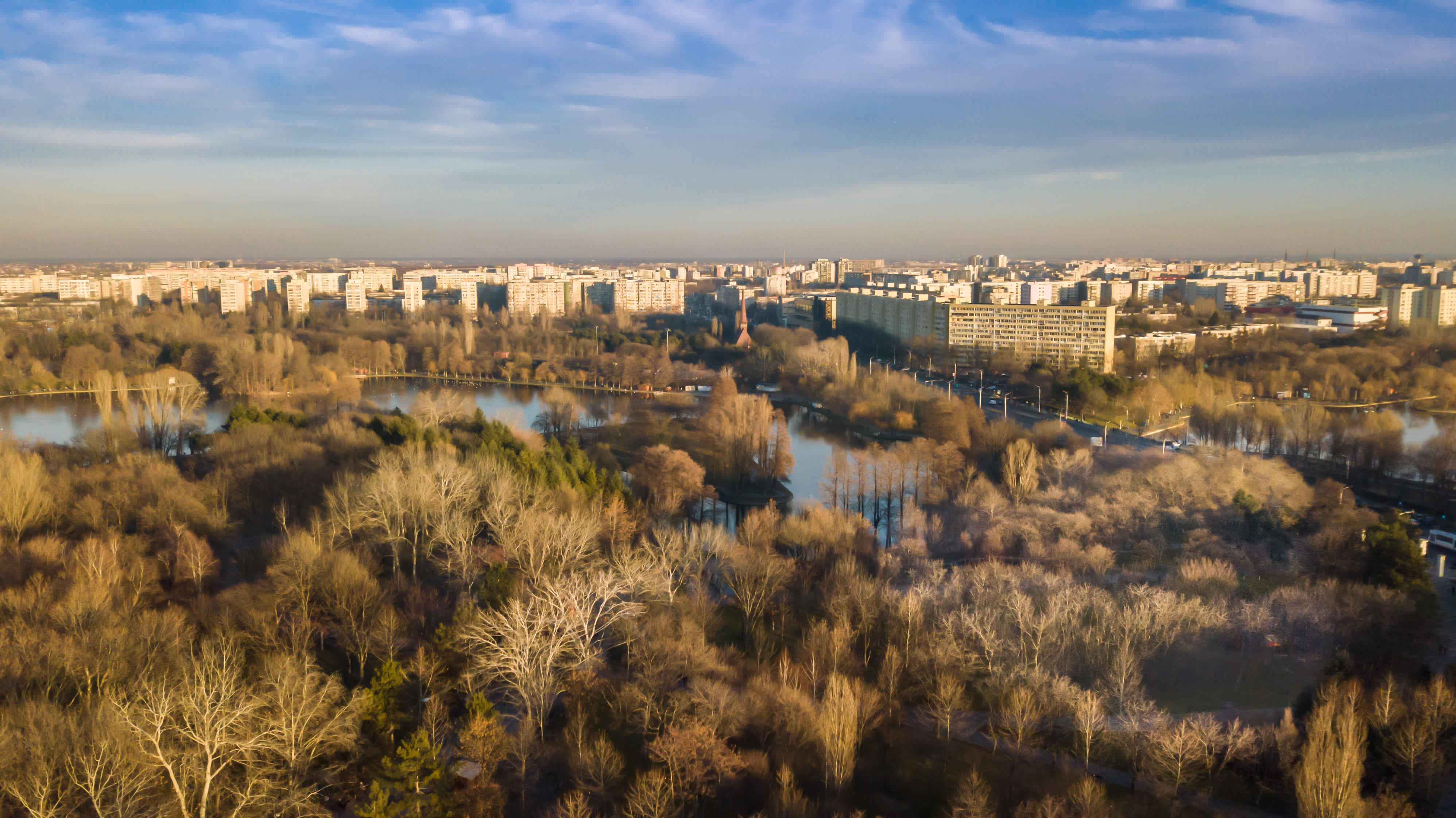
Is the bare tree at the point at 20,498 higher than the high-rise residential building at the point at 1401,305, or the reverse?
the high-rise residential building at the point at 1401,305

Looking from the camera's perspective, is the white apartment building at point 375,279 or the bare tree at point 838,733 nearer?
the bare tree at point 838,733

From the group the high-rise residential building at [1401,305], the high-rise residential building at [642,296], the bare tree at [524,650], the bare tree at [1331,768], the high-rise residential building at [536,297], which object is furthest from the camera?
the high-rise residential building at [642,296]

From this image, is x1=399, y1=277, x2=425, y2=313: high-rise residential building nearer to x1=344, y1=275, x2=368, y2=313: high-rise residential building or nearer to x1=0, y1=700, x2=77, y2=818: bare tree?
x1=344, y1=275, x2=368, y2=313: high-rise residential building

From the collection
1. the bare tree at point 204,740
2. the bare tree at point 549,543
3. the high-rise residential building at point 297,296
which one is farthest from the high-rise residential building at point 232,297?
the bare tree at point 204,740

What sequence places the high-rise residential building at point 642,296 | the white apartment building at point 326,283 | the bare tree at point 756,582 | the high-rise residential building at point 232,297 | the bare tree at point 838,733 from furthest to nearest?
the white apartment building at point 326,283, the high-rise residential building at point 642,296, the high-rise residential building at point 232,297, the bare tree at point 756,582, the bare tree at point 838,733

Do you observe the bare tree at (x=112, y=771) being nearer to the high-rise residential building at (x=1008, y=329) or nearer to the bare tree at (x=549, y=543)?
the bare tree at (x=549, y=543)

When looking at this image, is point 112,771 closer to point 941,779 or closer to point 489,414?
point 941,779

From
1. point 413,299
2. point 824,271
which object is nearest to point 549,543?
point 413,299

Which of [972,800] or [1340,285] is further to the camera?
[1340,285]
